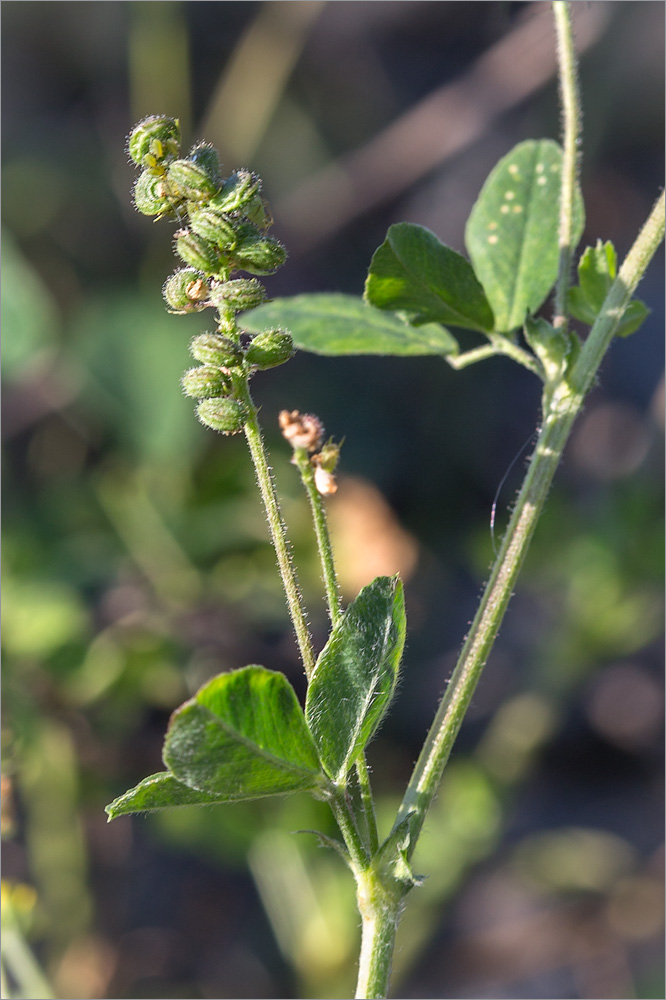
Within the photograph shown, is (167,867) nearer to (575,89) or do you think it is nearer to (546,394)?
(546,394)

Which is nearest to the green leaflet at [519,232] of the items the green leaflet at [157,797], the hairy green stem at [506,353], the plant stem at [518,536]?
the hairy green stem at [506,353]

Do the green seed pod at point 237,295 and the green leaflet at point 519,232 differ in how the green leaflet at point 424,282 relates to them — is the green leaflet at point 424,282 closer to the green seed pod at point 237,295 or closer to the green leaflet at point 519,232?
the green leaflet at point 519,232

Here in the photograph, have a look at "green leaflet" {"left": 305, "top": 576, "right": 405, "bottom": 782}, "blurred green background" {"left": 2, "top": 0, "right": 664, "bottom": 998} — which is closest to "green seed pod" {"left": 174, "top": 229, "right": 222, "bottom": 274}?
"green leaflet" {"left": 305, "top": 576, "right": 405, "bottom": 782}

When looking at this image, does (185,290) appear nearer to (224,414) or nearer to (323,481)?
(224,414)

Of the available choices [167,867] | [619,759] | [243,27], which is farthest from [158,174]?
[243,27]

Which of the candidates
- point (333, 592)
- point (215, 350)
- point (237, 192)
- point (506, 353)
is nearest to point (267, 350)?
point (215, 350)

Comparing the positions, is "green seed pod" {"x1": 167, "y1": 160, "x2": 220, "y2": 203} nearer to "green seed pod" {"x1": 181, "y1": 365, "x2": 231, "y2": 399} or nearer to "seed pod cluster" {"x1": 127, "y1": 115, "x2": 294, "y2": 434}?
"seed pod cluster" {"x1": 127, "y1": 115, "x2": 294, "y2": 434}
